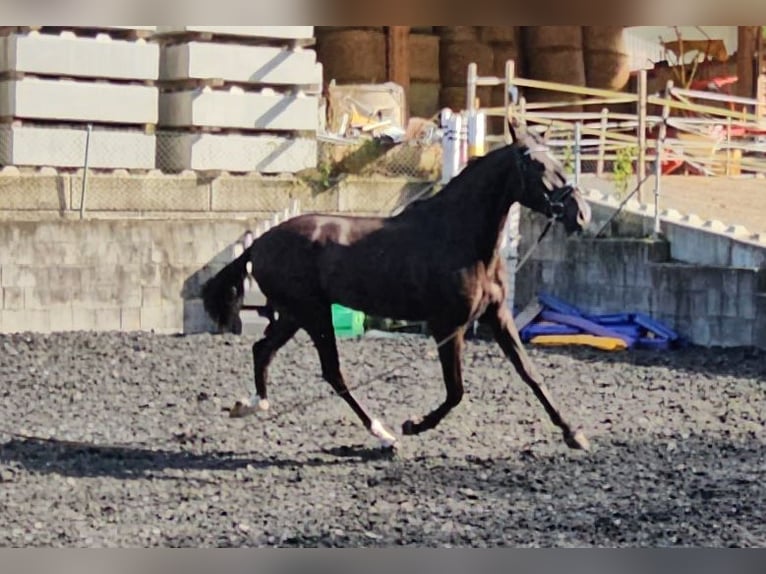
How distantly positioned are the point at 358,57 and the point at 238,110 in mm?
6131

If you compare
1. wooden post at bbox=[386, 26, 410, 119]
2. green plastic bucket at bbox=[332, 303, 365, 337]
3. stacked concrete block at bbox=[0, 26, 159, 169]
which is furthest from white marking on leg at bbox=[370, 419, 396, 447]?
wooden post at bbox=[386, 26, 410, 119]

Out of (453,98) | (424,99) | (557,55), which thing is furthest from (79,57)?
(557,55)

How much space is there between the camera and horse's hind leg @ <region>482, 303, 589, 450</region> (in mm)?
9266

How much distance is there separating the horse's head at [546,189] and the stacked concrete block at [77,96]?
649 cm

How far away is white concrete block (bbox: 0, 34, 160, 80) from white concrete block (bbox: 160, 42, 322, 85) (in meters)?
0.23

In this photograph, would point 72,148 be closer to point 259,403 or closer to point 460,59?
point 259,403

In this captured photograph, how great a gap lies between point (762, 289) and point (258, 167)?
5.01 metres

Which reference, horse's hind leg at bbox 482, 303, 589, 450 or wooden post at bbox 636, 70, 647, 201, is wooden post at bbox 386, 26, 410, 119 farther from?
horse's hind leg at bbox 482, 303, 589, 450

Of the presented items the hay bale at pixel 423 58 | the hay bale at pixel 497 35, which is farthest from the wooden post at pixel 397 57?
the hay bale at pixel 497 35

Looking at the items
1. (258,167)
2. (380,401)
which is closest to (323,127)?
(258,167)

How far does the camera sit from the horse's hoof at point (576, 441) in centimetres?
934

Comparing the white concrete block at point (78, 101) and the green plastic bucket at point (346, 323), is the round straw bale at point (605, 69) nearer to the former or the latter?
the white concrete block at point (78, 101)

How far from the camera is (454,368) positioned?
928 centimetres

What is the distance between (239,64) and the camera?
1557 cm
